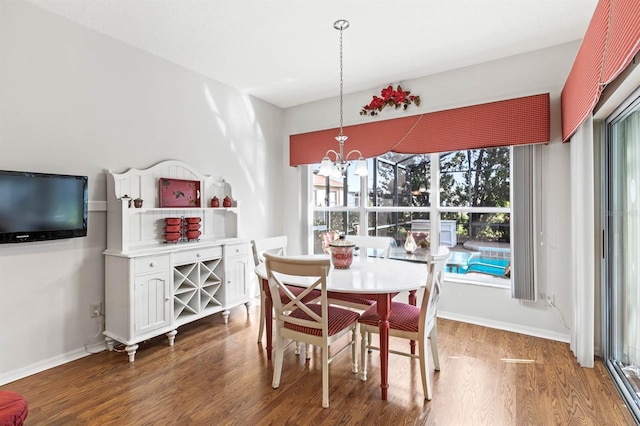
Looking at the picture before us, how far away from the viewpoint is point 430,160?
3.74 m

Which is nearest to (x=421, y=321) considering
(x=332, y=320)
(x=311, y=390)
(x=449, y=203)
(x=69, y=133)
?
(x=332, y=320)

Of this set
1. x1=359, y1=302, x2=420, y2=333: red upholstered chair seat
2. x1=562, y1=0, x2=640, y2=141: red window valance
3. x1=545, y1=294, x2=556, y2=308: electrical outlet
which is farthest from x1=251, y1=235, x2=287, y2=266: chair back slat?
x1=545, y1=294, x2=556, y2=308: electrical outlet

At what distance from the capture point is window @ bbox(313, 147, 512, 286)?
3379 mm

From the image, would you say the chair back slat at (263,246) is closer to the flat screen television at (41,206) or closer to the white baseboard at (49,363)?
the flat screen television at (41,206)

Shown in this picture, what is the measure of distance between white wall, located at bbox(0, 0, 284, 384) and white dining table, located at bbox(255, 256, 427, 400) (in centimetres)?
157

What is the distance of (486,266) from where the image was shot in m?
3.49

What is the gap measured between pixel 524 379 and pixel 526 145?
2.04m

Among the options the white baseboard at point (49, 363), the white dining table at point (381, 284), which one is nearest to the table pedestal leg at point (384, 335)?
the white dining table at point (381, 284)

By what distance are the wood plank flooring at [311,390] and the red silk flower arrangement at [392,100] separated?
2601 millimetres

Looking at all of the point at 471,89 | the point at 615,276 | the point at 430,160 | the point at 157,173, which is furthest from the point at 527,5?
the point at 157,173

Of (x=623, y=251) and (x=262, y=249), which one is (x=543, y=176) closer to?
(x=623, y=251)

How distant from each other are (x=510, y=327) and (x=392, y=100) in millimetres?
2736

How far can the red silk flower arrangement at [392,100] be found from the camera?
3.71 m

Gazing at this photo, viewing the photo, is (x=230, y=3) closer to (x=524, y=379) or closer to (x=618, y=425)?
(x=524, y=379)
